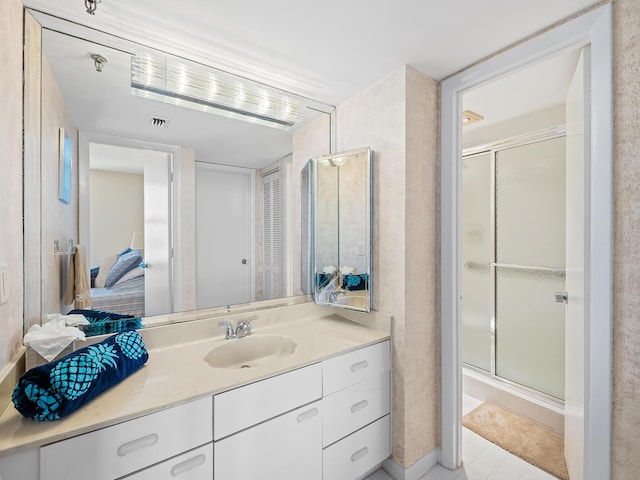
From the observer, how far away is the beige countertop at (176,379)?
0.84m

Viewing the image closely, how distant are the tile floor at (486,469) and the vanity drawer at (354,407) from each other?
1.34ft

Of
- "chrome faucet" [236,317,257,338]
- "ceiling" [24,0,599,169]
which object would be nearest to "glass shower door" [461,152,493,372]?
"ceiling" [24,0,599,169]

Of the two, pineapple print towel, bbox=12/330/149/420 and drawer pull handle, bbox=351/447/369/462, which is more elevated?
pineapple print towel, bbox=12/330/149/420

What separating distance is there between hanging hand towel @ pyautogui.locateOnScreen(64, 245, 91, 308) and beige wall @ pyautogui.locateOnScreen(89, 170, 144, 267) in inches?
1.3

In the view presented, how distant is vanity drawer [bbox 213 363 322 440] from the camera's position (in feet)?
3.61

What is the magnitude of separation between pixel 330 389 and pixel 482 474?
1.08 m

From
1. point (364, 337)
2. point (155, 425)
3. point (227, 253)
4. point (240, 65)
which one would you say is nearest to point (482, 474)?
point (364, 337)

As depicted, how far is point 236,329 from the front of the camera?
163 centimetres

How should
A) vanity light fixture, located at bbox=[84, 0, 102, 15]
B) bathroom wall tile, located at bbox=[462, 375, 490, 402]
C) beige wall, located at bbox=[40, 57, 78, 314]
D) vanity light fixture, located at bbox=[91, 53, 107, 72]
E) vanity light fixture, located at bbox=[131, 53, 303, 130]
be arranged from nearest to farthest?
vanity light fixture, located at bbox=[84, 0, 102, 15], beige wall, located at bbox=[40, 57, 78, 314], vanity light fixture, located at bbox=[91, 53, 107, 72], vanity light fixture, located at bbox=[131, 53, 303, 130], bathroom wall tile, located at bbox=[462, 375, 490, 402]

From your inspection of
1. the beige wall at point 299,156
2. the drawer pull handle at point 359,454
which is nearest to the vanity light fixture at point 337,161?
the beige wall at point 299,156

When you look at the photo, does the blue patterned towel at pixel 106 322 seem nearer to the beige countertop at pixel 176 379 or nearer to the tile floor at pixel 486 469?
the beige countertop at pixel 176 379

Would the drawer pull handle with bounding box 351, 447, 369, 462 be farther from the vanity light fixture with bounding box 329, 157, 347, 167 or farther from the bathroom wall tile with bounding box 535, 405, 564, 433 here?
the vanity light fixture with bounding box 329, 157, 347, 167

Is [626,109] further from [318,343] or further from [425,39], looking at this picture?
[318,343]

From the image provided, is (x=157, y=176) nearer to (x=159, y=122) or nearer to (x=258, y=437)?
(x=159, y=122)
